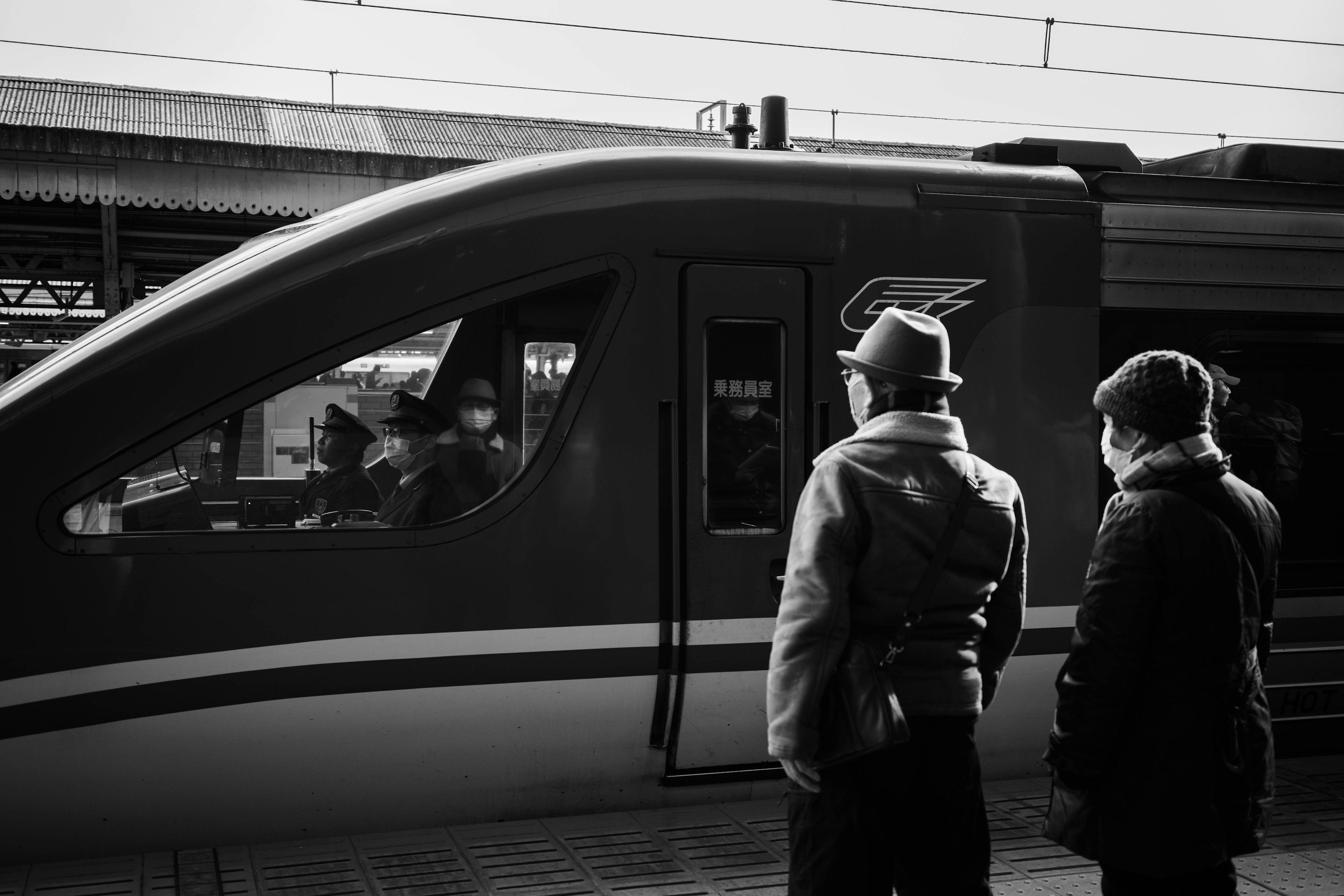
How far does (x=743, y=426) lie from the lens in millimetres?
4637

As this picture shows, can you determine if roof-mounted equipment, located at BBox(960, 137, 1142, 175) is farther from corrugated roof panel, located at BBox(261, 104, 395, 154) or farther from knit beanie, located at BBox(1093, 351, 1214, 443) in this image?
corrugated roof panel, located at BBox(261, 104, 395, 154)

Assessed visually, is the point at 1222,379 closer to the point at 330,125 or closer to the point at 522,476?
the point at 522,476

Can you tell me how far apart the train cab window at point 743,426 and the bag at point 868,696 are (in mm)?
1907

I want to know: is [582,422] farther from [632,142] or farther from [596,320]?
[632,142]

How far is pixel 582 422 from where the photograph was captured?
4410 mm

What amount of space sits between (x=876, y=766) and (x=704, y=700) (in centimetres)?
193

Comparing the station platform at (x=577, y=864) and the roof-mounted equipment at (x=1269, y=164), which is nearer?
the station platform at (x=577, y=864)

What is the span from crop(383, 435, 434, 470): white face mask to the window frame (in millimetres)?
246

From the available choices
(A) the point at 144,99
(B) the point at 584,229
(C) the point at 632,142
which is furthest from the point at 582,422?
(A) the point at 144,99

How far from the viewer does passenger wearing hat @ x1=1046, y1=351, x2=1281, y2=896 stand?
8.95 feet

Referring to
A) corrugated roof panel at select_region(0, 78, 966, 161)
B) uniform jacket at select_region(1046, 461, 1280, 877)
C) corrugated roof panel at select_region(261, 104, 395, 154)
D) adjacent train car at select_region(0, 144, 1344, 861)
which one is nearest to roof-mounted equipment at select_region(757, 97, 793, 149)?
adjacent train car at select_region(0, 144, 1344, 861)

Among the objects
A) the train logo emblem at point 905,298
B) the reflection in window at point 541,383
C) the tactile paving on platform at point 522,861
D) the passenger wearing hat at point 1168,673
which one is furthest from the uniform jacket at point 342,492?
the passenger wearing hat at point 1168,673

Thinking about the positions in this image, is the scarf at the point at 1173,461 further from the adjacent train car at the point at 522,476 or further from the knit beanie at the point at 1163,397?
the adjacent train car at the point at 522,476

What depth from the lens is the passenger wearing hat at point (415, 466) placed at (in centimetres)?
423
